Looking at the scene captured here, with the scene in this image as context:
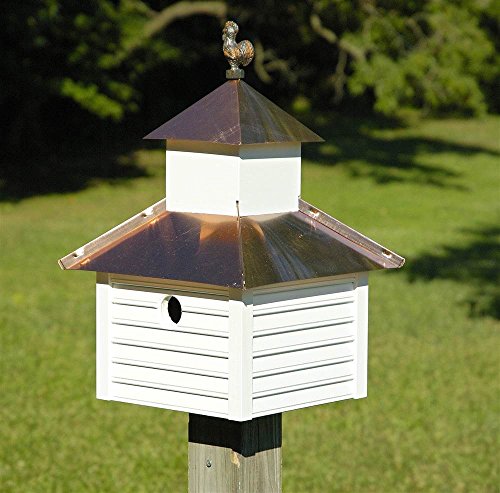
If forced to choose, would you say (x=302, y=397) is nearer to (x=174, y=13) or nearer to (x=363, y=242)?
(x=363, y=242)

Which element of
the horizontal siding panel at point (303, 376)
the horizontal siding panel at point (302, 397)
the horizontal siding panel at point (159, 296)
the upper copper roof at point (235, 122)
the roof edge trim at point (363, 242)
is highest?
the upper copper roof at point (235, 122)

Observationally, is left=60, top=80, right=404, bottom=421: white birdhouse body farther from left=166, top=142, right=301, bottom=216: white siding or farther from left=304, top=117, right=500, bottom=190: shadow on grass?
left=304, top=117, right=500, bottom=190: shadow on grass

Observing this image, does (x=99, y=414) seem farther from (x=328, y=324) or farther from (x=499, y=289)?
(x=499, y=289)

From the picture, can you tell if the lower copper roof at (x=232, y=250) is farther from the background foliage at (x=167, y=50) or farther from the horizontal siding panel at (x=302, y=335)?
the background foliage at (x=167, y=50)

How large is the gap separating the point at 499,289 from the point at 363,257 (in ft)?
28.5

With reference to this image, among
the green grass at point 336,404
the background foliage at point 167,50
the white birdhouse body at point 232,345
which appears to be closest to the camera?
the white birdhouse body at point 232,345

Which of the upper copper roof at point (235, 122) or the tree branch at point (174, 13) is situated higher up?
the tree branch at point (174, 13)

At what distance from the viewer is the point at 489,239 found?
15.1 m

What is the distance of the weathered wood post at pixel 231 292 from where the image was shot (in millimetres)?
3246

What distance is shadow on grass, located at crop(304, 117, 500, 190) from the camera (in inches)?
812

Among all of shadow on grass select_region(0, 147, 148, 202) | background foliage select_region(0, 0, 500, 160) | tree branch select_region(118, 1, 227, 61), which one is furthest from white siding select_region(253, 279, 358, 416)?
tree branch select_region(118, 1, 227, 61)

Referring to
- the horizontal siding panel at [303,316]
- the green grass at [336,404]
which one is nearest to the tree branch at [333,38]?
the green grass at [336,404]

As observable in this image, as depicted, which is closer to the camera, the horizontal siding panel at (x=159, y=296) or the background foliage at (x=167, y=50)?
the horizontal siding panel at (x=159, y=296)

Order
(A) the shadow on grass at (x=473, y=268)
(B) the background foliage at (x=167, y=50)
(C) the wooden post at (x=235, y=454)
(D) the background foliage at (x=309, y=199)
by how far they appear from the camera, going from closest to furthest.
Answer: (C) the wooden post at (x=235, y=454) → (D) the background foliage at (x=309, y=199) → (A) the shadow on grass at (x=473, y=268) → (B) the background foliage at (x=167, y=50)
